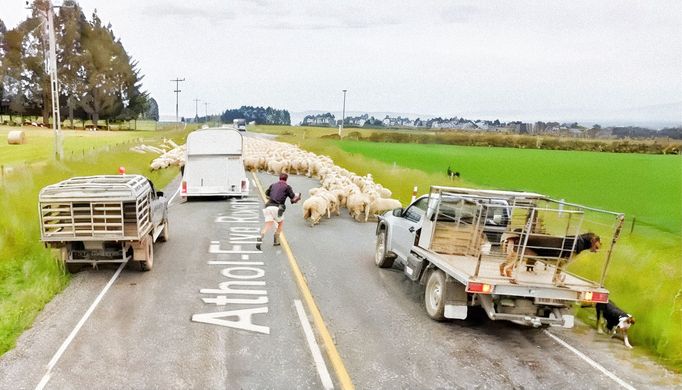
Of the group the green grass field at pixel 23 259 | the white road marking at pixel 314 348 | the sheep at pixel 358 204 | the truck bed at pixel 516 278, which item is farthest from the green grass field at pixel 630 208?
the green grass field at pixel 23 259

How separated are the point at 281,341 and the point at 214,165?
43.7 ft

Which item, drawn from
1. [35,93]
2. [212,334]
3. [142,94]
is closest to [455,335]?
[212,334]

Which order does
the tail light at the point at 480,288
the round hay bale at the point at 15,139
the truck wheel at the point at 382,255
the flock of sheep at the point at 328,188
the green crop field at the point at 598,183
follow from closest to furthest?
the tail light at the point at 480,288, the truck wheel at the point at 382,255, the flock of sheep at the point at 328,188, the green crop field at the point at 598,183, the round hay bale at the point at 15,139

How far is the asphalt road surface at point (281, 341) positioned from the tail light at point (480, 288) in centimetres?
91

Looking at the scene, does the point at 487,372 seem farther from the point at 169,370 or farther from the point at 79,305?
the point at 79,305

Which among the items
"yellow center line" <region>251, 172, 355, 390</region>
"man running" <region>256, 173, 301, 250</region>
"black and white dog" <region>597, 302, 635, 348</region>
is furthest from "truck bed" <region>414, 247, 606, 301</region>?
"man running" <region>256, 173, 301, 250</region>

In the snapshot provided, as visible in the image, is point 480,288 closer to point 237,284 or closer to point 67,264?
point 237,284

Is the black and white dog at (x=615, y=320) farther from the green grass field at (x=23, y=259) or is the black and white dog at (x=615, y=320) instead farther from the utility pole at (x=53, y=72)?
the utility pole at (x=53, y=72)

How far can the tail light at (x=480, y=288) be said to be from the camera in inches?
267

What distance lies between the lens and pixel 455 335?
7473 mm

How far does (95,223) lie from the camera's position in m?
8.98

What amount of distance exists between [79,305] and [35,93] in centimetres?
7896

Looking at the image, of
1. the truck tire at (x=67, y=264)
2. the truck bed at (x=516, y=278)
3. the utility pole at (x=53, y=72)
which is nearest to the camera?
the truck bed at (x=516, y=278)

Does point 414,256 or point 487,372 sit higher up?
point 414,256
